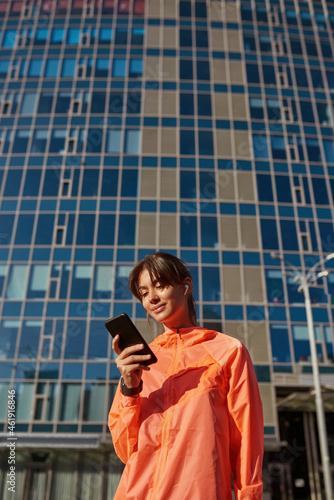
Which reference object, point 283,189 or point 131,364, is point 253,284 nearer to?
point 283,189

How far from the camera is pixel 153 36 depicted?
27125mm

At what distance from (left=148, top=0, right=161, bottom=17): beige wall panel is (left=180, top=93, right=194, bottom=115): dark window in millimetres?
6941

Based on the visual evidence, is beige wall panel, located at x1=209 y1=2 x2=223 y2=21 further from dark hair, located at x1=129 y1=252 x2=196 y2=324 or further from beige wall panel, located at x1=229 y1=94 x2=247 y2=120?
dark hair, located at x1=129 y1=252 x2=196 y2=324

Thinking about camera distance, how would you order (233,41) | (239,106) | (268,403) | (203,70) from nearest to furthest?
(268,403) < (239,106) < (203,70) < (233,41)

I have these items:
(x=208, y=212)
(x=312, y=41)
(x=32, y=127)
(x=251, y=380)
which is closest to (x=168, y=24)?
(x=312, y=41)

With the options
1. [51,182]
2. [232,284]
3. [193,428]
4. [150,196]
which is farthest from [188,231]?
[193,428]

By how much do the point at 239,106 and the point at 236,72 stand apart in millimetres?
2721

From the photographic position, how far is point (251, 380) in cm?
222

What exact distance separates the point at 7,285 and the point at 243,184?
1296 centimetres

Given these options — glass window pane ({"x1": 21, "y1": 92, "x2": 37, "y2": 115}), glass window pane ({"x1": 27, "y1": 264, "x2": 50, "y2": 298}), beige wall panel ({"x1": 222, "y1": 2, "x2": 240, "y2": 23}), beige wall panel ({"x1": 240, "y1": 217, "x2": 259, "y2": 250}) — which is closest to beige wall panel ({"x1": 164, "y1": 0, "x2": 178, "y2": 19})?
beige wall panel ({"x1": 222, "y1": 2, "x2": 240, "y2": 23})

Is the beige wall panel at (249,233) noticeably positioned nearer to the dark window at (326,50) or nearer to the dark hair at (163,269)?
the dark window at (326,50)

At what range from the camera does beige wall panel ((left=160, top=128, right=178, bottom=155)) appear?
23.6 metres

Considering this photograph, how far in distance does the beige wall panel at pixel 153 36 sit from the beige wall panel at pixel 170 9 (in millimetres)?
1387

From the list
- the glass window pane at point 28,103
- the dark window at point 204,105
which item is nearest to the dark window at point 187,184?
the dark window at point 204,105
